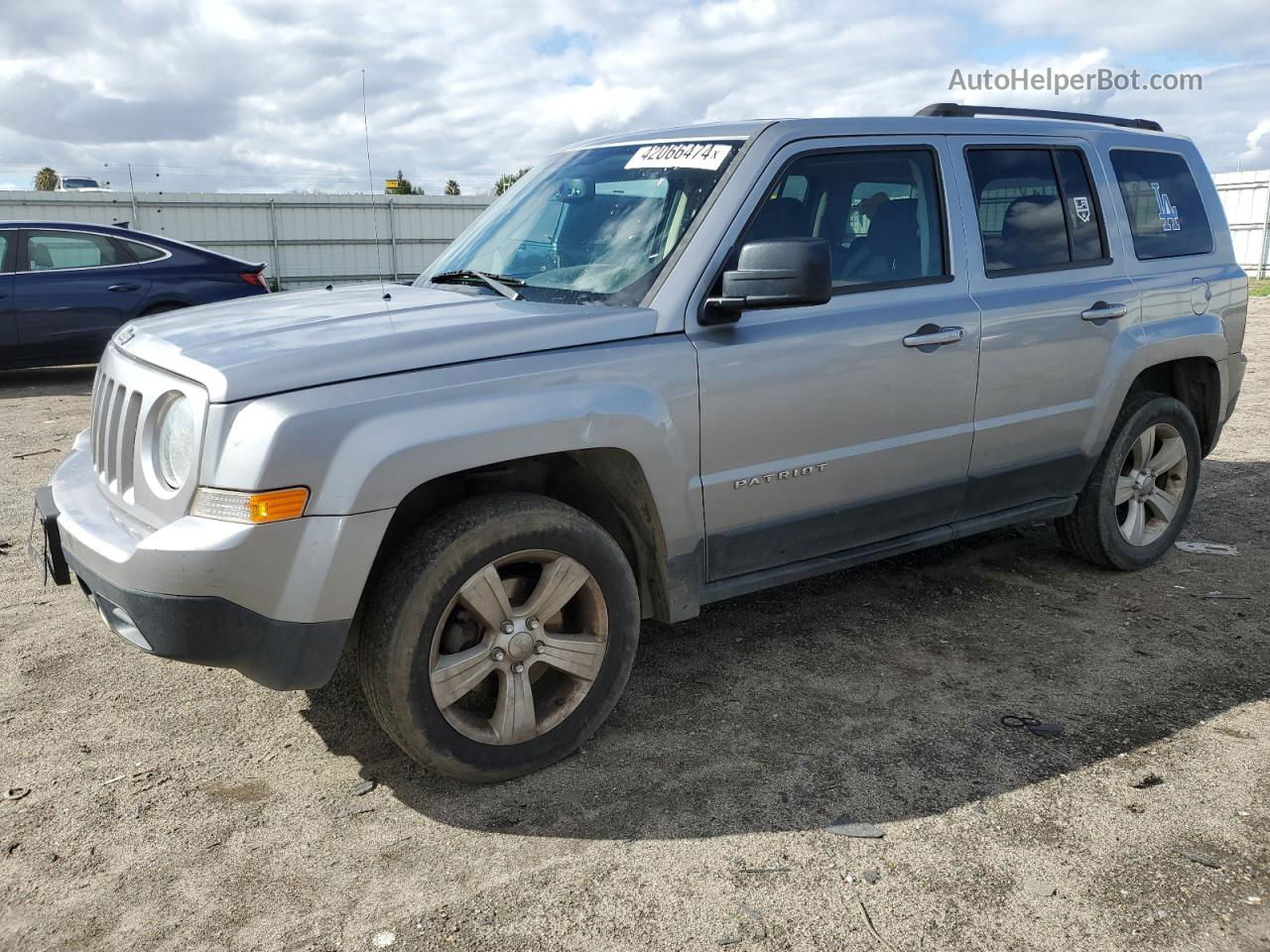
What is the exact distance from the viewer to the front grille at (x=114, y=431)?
10.1 feet

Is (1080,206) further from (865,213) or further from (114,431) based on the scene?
(114,431)

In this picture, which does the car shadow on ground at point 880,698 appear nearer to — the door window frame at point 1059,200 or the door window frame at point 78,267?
the door window frame at point 1059,200

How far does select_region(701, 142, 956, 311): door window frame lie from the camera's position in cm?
348

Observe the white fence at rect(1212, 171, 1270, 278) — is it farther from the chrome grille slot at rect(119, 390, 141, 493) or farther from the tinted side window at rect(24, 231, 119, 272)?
the chrome grille slot at rect(119, 390, 141, 493)

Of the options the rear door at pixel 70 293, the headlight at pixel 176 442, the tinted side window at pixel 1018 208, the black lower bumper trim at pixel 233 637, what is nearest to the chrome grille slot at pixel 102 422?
the headlight at pixel 176 442

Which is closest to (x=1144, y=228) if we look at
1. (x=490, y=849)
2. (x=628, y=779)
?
(x=628, y=779)

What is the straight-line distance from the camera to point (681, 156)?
374 centimetres

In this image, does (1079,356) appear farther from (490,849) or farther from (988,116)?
(490,849)

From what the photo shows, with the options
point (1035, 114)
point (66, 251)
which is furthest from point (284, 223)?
point (1035, 114)

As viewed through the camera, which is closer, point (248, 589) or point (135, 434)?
point (248, 589)

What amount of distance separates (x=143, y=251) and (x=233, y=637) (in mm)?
8917

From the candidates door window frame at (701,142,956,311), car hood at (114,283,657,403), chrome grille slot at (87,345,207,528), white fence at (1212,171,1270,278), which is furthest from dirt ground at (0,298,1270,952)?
white fence at (1212,171,1270,278)

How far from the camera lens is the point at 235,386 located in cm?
270

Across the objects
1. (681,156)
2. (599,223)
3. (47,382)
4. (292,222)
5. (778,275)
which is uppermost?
(681,156)
